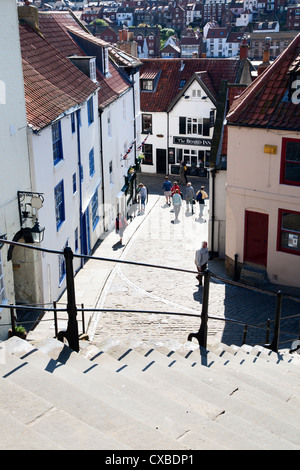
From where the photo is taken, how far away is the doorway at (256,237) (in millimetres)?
19516

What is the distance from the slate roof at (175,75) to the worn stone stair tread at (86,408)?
3755cm

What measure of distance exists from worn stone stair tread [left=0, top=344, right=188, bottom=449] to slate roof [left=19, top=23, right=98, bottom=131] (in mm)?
11250

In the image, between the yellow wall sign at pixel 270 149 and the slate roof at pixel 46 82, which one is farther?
the yellow wall sign at pixel 270 149

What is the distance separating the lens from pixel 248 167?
19.2m

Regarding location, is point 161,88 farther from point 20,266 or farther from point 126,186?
point 20,266

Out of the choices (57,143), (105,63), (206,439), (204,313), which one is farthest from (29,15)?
(206,439)

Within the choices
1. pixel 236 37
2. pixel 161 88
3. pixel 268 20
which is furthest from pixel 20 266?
pixel 268 20

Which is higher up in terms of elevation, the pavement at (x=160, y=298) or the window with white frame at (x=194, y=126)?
the window with white frame at (x=194, y=126)

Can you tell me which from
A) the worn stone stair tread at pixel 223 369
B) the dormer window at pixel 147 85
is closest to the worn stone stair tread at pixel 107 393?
the worn stone stair tread at pixel 223 369

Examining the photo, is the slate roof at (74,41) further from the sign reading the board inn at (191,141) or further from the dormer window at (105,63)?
the sign reading the board inn at (191,141)

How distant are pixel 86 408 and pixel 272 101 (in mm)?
15935

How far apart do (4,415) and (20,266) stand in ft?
41.7

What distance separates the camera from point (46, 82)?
19.1 meters

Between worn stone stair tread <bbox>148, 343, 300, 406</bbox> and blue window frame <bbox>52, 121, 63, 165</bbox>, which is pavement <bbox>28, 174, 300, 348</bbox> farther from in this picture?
blue window frame <bbox>52, 121, 63, 165</bbox>
